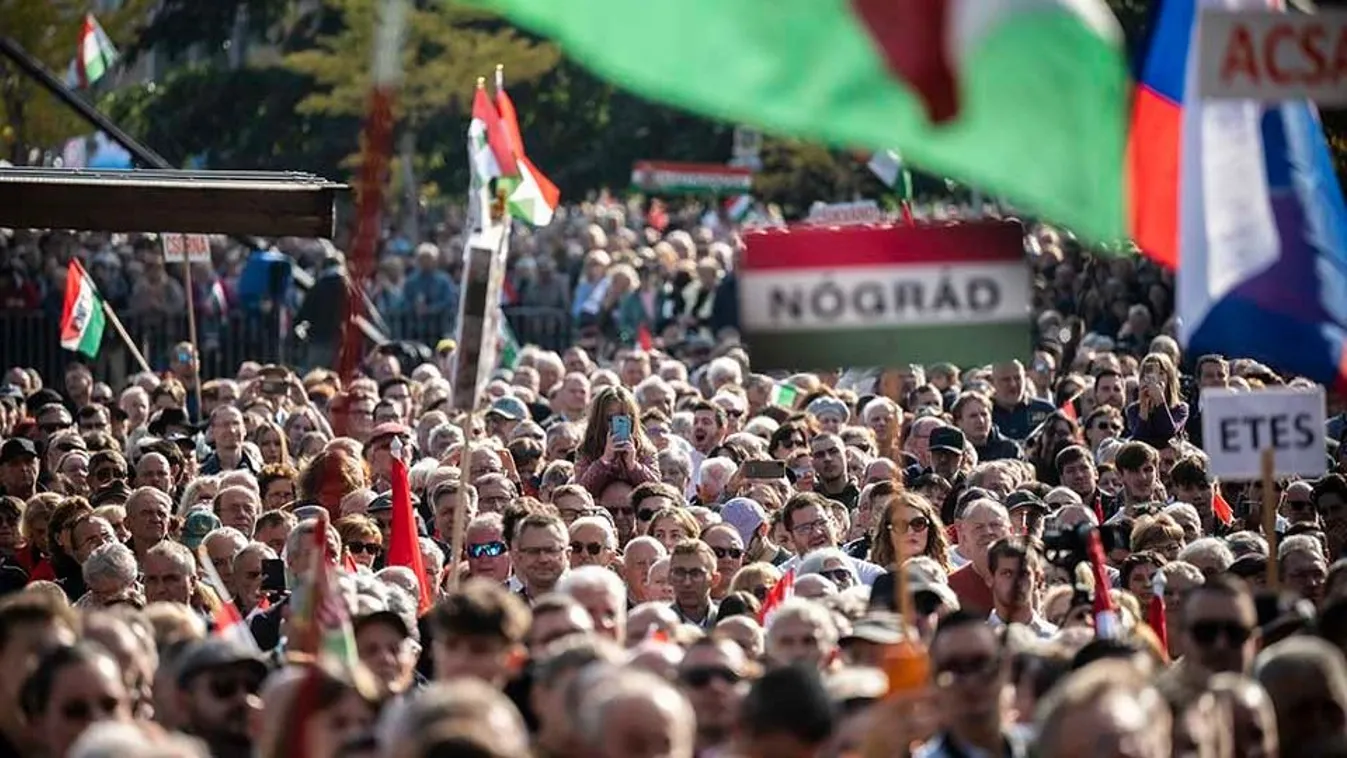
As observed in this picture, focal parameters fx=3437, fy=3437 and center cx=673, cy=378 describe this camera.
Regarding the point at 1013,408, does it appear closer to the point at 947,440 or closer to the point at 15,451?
the point at 947,440

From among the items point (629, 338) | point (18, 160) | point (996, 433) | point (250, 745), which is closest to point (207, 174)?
point (250, 745)

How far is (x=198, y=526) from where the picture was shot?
16172 millimetres

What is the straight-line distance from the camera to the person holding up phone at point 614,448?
57.0 ft

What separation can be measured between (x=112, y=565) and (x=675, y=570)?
7.25ft

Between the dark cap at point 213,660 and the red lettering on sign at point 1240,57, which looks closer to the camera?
the dark cap at point 213,660

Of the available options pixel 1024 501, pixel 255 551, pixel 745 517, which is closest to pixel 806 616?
pixel 255 551

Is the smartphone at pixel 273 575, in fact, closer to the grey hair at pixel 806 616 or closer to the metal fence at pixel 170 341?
the grey hair at pixel 806 616

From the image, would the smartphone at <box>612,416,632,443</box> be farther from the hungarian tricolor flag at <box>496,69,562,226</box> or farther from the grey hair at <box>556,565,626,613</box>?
the grey hair at <box>556,565,626,613</box>

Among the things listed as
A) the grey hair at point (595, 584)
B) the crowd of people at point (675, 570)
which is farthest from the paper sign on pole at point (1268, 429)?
the grey hair at point (595, 584)

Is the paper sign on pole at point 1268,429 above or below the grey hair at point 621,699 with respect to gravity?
above

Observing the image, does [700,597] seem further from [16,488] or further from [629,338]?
[629,338]

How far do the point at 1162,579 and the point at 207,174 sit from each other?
4.62m

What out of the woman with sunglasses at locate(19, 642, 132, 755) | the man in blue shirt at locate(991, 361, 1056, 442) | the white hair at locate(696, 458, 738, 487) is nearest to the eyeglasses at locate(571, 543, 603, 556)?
the white hair at locate(696, 458, 738, 487)

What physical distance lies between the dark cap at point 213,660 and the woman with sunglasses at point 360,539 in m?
4.80
